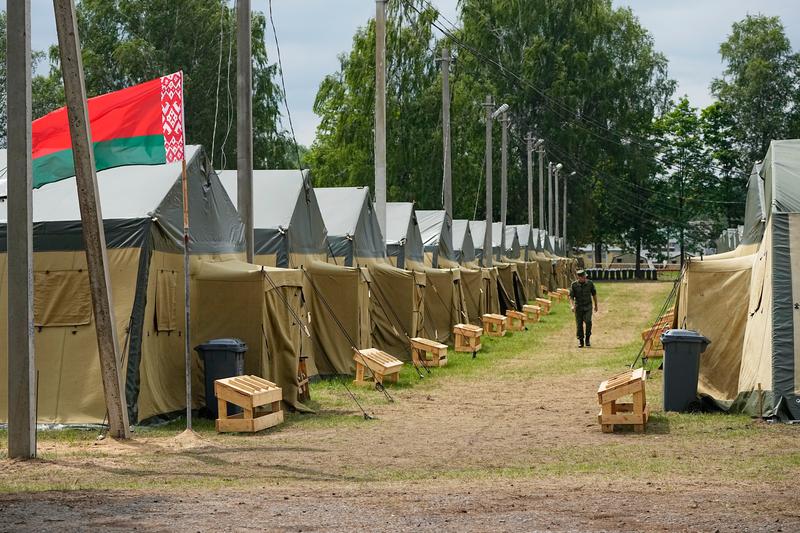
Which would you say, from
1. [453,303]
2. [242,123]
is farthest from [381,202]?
[242,123]

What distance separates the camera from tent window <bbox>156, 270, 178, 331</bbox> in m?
13.9

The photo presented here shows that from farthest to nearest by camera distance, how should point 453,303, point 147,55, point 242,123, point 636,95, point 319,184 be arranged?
point 636,95 → point 319,184 → point 147,55 → point 453,303 → point 242,123

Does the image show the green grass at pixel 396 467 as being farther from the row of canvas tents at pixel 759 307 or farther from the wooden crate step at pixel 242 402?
the row of canvas tents at pixel 759 307

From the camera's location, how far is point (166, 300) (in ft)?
46.5

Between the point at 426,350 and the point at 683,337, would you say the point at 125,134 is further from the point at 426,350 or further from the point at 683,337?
the point at 426,350

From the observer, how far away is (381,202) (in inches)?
914

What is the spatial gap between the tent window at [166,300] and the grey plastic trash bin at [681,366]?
5.98 m

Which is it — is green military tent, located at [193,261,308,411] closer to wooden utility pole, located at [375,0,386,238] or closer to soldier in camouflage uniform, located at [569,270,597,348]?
wooden utility pole, located at [375,0,386,238]

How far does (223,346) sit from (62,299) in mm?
1932

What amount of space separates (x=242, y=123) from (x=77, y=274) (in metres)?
3.99

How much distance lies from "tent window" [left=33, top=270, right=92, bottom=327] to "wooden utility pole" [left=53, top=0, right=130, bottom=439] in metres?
1.46

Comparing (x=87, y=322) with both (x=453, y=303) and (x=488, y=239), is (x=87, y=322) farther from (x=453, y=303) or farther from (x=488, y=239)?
(x=488, y=239)

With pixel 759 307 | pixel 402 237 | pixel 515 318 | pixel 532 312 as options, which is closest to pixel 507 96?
pixel 532 312

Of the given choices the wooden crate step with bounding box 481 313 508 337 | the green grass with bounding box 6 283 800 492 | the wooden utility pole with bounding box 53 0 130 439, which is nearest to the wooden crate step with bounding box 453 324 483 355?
the wooden crate step with bounding box 481 313 508 337
